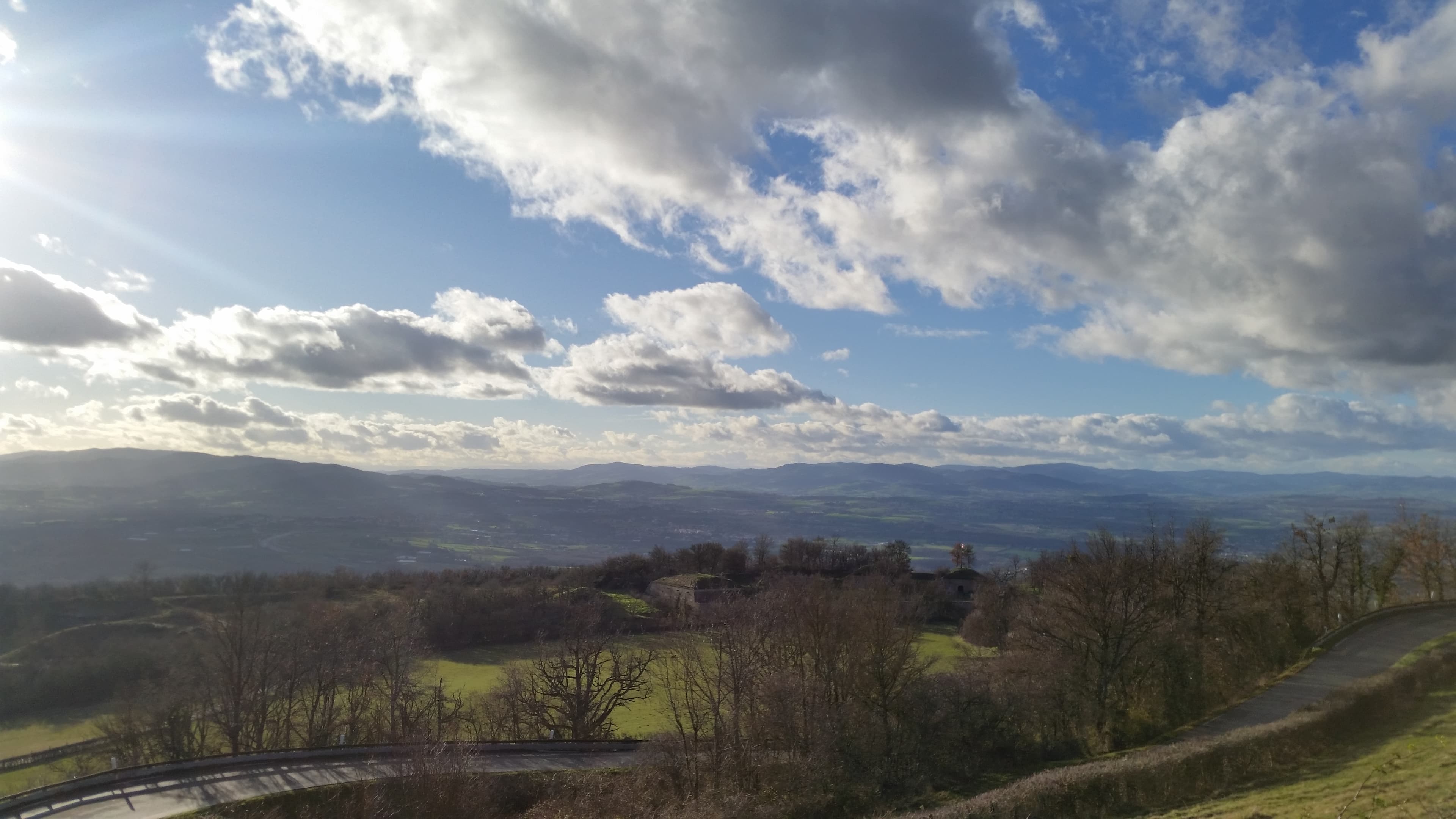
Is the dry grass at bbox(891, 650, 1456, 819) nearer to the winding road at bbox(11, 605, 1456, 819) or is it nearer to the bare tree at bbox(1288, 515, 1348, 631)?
the winding road at bbox(11, 605, 1456, 819)

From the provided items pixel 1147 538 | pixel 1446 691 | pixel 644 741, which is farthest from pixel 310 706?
pixel 1446 691

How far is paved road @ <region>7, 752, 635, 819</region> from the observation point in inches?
904

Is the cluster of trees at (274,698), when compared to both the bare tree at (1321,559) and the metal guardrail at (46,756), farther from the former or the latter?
the bare tree at (1321,559)

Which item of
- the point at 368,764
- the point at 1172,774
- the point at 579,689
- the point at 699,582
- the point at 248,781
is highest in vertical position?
the point at 1172,774

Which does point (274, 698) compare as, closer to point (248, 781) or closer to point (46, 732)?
point (248, 781)

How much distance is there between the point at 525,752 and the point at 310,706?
62.5ft

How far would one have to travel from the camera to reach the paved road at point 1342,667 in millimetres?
26516

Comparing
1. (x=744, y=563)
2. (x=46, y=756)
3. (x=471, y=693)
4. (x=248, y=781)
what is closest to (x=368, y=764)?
(x=248, y=781)

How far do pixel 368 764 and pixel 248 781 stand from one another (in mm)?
4204

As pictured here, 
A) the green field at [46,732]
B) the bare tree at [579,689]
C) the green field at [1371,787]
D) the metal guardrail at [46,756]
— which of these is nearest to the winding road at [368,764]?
the green field at [1371,787]

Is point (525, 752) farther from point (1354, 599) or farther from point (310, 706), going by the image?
point (1354, 599)

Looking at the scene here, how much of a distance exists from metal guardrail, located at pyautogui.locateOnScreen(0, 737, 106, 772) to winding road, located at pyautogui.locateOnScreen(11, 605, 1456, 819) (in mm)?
17167

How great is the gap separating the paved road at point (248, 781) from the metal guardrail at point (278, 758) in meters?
0.28

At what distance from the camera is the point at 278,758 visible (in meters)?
29.3
